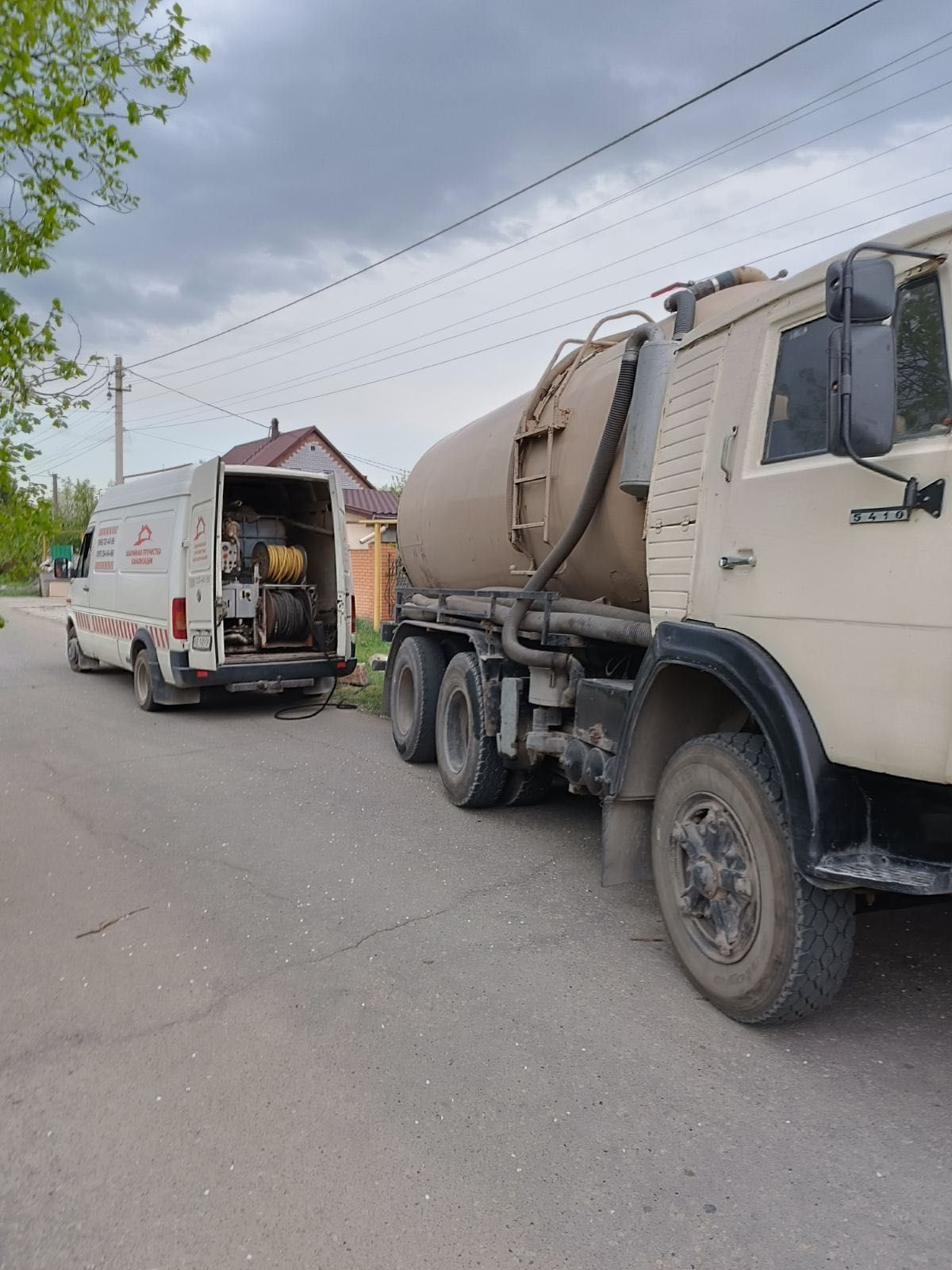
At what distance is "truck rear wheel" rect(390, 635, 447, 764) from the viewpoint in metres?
7.48

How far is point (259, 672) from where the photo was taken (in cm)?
957

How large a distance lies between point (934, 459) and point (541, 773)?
4176mm

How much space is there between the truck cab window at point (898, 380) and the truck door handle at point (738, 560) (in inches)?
14.0

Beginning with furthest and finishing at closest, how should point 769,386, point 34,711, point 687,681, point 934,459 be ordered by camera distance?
point 34,711 → point 687,681 → point 769,386 → point 934,459

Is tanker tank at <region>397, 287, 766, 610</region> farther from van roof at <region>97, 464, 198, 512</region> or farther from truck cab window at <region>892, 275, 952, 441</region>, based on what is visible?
van roof at <region>97, 464, 198, 512</region>

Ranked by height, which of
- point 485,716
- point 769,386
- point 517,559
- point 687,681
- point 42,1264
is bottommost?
point 42,1264

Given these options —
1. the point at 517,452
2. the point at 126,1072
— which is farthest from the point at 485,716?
the point at 126,1072

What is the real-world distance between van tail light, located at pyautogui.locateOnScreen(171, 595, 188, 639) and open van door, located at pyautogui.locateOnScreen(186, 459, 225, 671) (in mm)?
51

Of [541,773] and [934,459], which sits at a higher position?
[934,459]

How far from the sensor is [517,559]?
623 cm

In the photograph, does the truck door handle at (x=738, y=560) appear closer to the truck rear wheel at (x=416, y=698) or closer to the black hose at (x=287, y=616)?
the truck rear wheel at (x=416, y=698)

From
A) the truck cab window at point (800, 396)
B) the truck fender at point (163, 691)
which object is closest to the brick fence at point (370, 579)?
the truck fender at point (163, 691)

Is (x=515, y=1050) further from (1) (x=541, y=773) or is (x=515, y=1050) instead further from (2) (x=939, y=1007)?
(1) (x=541, y=773)

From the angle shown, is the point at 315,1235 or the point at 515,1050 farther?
the point at 515,1050
